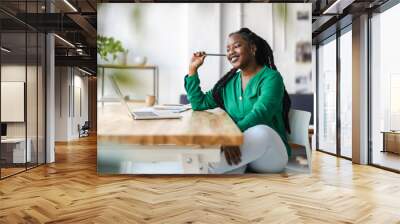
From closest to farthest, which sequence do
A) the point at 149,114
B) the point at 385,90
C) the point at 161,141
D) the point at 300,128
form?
the point at 161,141 < the point at 149,114 < the point at 300,128 < the point at 385,90

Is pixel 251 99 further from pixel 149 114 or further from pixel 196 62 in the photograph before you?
pixel 149 114

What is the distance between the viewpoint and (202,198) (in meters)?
4.51

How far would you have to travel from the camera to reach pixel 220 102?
525 centimetres

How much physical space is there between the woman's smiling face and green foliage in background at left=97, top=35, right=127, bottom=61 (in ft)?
4.36

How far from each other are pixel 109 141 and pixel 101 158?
26cm

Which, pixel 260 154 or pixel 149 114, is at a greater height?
pixel 149 114

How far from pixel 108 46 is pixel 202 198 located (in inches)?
87.5

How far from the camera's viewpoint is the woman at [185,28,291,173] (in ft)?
16.8

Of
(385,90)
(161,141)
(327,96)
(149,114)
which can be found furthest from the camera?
(327,96)

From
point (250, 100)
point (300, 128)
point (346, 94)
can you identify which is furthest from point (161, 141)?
point (346, 94)

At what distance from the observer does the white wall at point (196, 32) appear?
522cm

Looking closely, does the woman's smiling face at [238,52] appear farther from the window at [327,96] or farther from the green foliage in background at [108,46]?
the window at [327,96]

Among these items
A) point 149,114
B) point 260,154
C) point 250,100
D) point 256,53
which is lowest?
point 260,154

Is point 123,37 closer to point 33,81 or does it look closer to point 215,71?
point 215,71
